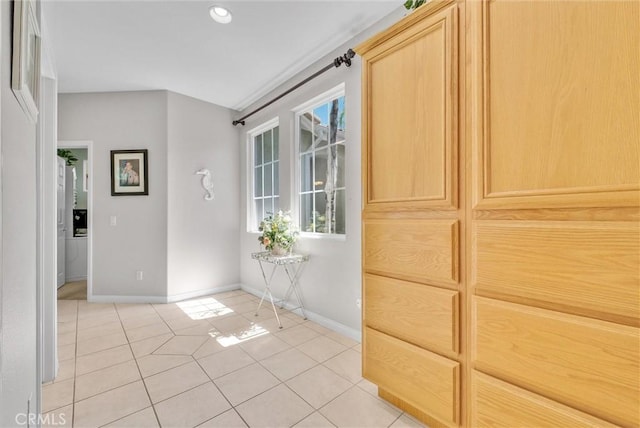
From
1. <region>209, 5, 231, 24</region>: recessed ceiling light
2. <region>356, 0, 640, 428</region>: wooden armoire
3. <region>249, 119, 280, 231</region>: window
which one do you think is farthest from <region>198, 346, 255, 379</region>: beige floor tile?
<region>209, 5, 231, 24</region>: recessed ceiling light

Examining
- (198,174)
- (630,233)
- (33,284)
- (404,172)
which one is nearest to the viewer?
(630,233)

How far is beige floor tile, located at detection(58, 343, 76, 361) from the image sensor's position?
214cm

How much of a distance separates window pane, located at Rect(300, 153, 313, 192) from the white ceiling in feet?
3.05

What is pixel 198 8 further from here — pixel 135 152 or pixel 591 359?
pixel 591 359

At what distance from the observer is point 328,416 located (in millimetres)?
1522

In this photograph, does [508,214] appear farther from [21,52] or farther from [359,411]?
[21,52]

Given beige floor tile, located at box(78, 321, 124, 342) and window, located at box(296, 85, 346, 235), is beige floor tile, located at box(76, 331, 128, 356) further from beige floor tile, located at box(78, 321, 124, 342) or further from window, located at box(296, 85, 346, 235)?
window, located at box(296, 85, 346, 235)

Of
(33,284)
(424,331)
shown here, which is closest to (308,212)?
(424,331)

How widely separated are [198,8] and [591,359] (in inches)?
116

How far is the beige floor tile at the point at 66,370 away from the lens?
1867mm

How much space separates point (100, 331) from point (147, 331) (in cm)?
44

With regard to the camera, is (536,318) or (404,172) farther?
(404,172)

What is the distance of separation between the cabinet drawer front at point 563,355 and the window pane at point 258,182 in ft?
10.6

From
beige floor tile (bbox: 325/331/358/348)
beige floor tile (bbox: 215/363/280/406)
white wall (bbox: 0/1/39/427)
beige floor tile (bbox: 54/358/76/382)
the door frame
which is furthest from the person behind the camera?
the door frame
